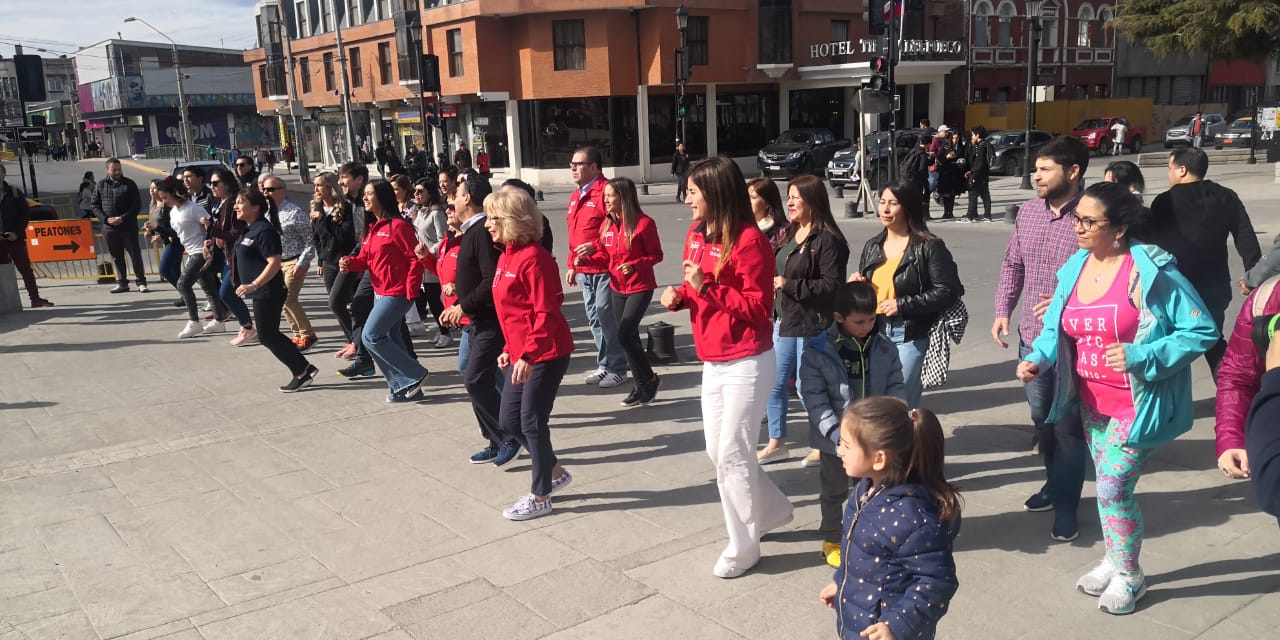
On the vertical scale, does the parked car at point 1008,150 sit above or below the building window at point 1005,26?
below

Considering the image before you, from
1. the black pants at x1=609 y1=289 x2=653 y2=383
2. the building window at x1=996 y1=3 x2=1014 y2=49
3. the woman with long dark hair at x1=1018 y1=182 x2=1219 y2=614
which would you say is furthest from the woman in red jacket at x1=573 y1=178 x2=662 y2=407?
the building window at x1=996 y1=3 x2=1014 y2=49

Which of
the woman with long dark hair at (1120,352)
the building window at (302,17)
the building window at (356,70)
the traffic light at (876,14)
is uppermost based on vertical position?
the building window at (302,17)

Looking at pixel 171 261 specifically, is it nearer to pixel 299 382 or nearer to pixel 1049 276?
pixel 299 382

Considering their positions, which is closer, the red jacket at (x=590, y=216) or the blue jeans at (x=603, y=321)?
the red jacket at (x=590, y=216)

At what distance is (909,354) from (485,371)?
2.54 metres

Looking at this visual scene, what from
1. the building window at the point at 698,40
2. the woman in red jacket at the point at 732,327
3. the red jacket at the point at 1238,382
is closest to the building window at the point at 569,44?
the building window at the point at 698,40

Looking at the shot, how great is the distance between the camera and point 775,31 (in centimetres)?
3847

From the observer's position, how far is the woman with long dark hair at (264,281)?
7887 millimetres

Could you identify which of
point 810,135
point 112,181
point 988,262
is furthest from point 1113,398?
point 810,135

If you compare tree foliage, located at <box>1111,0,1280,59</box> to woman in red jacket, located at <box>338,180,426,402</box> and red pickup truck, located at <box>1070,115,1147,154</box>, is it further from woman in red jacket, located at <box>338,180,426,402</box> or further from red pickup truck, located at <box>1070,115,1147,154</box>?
woman in red jacket, located at <box>338,180,426,402</box>

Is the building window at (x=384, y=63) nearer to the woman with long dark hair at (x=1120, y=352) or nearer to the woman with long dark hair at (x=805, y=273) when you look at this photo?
the woman with long dark hair at (x=805, y=273)

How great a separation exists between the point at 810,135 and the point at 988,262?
2068 centimetres

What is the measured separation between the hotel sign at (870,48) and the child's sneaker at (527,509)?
36.3m

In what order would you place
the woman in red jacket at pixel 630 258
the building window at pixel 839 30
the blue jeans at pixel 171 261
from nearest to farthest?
1. the woman in red jacket at pixel 630 258
2. the blue jeans at pixel 171 261
3. the building window at pixel 839 30
